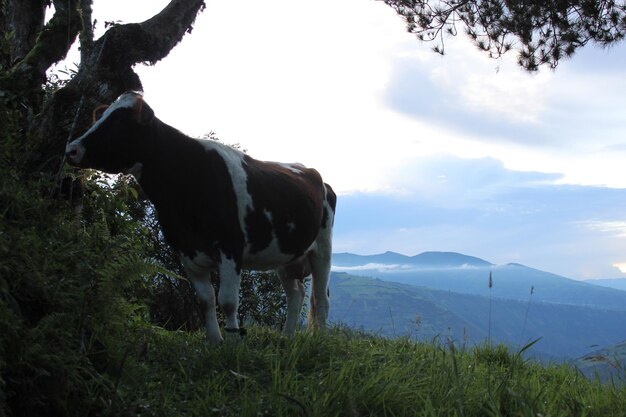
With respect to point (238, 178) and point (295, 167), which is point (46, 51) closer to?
point (238, 178)

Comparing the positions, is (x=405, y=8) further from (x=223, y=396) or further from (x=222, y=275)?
(x=223, y=396)

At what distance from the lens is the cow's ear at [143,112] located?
19.8 ft

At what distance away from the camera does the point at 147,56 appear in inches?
300

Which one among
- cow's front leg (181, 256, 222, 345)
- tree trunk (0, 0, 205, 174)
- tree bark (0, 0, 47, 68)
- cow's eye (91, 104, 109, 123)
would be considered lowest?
cow's front leg (181, 256, 222, 345)

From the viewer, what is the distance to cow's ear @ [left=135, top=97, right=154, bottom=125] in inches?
238

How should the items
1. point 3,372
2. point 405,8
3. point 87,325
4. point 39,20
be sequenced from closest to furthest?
1. point 3,372
2. point 87,325
3. point 39,20
4. point 405,8

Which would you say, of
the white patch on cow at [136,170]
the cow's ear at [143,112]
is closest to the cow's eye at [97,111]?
the cow's ear at [143,112]

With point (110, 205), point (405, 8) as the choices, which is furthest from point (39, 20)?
point (405, 8)

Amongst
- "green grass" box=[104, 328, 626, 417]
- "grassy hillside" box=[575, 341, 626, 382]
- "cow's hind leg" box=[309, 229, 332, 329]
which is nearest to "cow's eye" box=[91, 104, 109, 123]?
"green grass" box=[104, 328, 626, 417]

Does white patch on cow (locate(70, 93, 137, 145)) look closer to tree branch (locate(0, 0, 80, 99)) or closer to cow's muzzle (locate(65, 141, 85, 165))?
cow's muzzle (locate(65, 141, 85, 165))

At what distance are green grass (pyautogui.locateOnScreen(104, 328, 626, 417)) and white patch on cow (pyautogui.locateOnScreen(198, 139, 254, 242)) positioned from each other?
146 centimetres

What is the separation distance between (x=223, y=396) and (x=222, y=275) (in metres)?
2.14

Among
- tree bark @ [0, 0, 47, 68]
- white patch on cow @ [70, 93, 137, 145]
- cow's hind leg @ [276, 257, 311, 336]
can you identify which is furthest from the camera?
tree bark @ [0, 0, 47, 68]

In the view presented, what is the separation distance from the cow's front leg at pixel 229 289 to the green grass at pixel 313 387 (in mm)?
463
